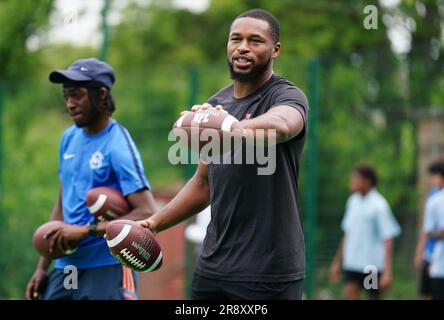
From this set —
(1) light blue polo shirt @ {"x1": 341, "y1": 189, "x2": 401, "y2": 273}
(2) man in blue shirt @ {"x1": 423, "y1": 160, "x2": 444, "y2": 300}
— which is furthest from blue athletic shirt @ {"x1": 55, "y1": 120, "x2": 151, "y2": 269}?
(1) light blue polo shirt @ {"x1": 341, "y1": 189, "x2": 401, "y2": 273}

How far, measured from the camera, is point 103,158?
5672 millimetres

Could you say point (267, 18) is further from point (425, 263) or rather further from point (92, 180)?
point (425, 263)

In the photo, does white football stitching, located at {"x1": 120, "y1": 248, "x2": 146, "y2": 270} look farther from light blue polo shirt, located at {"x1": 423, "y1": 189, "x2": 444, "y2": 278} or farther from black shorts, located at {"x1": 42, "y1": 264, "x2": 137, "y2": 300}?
light blue polo shirt, located at {"x1": 423, "y1": 189, "x2": 444, "y2": 278}

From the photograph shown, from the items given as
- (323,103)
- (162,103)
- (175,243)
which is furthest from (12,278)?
(323,103)

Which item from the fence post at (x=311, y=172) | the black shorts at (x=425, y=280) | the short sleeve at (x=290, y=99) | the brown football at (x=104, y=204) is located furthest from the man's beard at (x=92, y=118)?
the black shorts at (x=425, y=280)

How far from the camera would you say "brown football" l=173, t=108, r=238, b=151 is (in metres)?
3.85

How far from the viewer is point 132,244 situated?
4.49m

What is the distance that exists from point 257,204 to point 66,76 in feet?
6.63

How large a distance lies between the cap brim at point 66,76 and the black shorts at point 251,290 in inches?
76.2

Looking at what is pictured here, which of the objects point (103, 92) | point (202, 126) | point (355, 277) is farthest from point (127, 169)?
point (355, 277)

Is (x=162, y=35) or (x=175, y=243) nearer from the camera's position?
(x=175, y=243)
